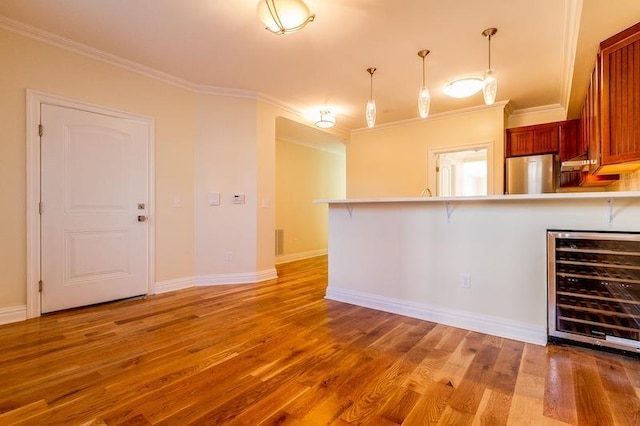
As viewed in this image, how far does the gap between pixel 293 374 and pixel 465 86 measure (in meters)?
3.28

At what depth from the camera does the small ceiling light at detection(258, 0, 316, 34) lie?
2.26m

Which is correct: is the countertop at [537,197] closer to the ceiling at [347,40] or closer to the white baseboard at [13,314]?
the ceiling at [347,40]

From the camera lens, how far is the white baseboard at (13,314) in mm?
2662

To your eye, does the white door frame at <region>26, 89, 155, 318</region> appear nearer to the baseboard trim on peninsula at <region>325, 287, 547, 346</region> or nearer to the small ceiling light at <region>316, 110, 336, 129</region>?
the baseboard trim on peninsula at <region>325, 287, 547, 346</region>

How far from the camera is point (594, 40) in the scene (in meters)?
2.56

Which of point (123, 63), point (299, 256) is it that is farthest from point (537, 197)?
point (299, 256)

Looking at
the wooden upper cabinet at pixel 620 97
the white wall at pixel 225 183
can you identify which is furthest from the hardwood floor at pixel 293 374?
the wooden upper cabinet at pixel 620 97

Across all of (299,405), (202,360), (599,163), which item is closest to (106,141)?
(202,360)

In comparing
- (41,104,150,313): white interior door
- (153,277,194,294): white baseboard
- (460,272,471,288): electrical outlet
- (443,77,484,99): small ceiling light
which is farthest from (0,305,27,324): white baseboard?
(443,77,484,99): small ceiling light

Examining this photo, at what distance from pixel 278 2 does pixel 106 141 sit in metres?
2.35

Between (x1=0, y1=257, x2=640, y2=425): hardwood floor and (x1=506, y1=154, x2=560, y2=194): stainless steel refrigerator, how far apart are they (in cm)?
293

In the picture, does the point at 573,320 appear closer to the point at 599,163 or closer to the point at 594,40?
the point at 599,163

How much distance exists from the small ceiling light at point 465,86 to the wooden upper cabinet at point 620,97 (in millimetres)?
989

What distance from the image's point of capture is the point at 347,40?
3.02 m
